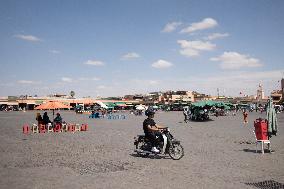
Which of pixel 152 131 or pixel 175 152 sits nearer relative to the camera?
pixel 175 152

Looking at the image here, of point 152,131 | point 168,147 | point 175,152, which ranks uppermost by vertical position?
point 152,131

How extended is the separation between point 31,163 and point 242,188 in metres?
6.52

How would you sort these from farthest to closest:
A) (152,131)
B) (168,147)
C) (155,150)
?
(152,131)
(155,150)
(168,147)

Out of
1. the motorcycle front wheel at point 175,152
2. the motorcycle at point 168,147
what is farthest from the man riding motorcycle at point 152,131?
the motorcycle front wheel at point 175,152

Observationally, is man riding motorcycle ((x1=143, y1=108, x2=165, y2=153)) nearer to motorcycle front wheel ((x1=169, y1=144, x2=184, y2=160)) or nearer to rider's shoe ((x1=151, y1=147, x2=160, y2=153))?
rider's shoe ((x1=151, y1=147, x2=160, y2=153))

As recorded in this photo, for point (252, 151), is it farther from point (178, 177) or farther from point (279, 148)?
point (178, 177)

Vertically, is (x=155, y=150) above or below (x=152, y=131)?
below

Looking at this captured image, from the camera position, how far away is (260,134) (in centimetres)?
1278

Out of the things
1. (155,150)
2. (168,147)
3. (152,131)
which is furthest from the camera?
(152,131)

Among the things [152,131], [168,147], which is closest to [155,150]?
[168,147]

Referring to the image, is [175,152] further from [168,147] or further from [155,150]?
[155,150]

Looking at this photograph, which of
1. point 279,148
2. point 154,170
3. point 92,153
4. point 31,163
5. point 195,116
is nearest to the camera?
point 154,170

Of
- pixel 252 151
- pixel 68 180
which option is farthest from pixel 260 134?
pixel 68 180

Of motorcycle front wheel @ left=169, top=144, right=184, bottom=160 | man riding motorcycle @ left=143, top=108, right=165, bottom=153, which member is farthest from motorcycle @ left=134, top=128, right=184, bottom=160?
man riding motorcycle @ left=143, top=108, right=165, bottom=153
